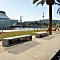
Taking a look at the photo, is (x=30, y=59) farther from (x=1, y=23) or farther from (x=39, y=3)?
(x=1, y=23)

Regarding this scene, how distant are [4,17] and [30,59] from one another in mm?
60979

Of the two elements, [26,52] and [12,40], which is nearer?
[26,52]

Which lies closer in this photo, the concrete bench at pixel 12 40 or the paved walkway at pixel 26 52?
the paved walkway at pixel 26 52

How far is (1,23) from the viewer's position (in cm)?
6469

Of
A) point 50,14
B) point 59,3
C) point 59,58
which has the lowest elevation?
point 59,58

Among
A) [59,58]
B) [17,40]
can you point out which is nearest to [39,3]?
[17,40]

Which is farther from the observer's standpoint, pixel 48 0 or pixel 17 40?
pixel 48 0

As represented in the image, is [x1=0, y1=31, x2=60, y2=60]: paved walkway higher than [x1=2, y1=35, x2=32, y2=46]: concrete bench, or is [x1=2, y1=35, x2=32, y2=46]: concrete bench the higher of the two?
[x1=2, y1=35, x2=32, y2=46]: concrete bench

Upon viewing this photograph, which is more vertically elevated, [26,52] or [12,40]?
[12,40]

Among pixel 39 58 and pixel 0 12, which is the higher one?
pixel 0 12

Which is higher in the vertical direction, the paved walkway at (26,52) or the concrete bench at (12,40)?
the concrete bench at (12,40)

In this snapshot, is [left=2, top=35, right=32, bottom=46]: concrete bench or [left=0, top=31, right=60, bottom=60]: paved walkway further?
[left=2, top=35, right=32, bottom=46]: concrete bench

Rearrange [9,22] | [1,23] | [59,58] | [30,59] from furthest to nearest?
[9,22]
[1,23]
[59,58]
[30,59]

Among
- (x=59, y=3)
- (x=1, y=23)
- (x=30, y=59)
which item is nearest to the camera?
(x=30, y=59)
